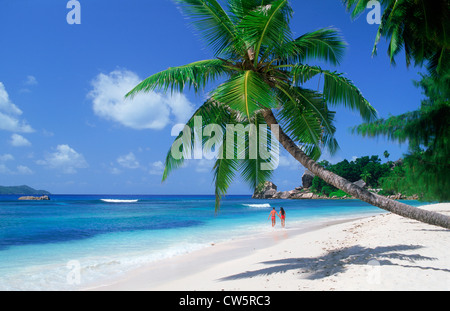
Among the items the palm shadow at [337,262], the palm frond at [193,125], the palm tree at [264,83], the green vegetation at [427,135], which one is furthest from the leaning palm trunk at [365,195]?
the green vegetation at [427,135]

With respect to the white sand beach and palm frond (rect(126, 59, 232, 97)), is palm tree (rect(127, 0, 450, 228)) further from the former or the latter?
the white sand beach

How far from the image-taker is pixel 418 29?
598 cm

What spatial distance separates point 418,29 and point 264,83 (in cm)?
374

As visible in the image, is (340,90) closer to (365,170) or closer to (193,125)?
(193,125)

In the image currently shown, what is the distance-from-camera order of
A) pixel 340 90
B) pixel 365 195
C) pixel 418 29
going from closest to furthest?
pixel 365 195
pixel 340 90
pixel 418 29

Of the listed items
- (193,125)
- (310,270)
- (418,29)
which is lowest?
(310,270)

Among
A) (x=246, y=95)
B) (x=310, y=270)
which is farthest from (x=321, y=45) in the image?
(x=310, y=270)

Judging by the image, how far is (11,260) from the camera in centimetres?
1024

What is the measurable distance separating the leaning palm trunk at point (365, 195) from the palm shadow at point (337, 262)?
81.2 inches

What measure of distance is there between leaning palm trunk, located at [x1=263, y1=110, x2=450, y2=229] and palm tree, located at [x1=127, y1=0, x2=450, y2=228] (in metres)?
0.01

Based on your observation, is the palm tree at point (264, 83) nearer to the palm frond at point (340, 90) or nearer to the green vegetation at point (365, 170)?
the palm frond at point (340, 90)

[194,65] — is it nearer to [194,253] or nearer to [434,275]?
[434,275]
